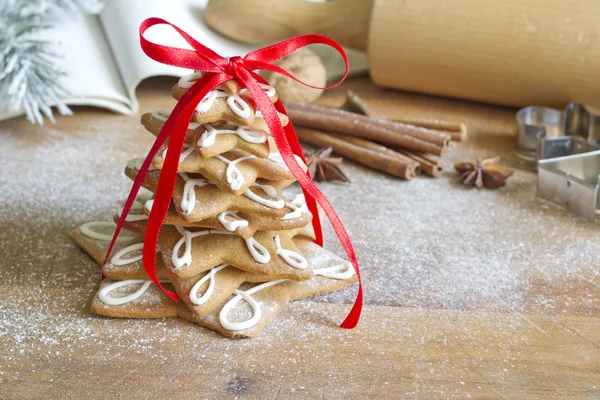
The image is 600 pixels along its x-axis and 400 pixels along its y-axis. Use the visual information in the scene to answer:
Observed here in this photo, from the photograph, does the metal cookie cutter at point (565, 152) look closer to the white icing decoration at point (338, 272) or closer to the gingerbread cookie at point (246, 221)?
the white icing decoration at point (338, 272)

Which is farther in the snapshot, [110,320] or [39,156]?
[39,156]

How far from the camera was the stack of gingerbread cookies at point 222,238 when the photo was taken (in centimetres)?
114

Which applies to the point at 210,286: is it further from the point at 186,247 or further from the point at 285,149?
the point at 285,149

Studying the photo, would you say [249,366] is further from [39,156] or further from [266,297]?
[39,156]

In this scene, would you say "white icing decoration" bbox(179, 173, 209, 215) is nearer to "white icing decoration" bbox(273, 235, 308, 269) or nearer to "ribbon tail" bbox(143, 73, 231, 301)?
"ribbon tail" bbox(143, 73, 231, 301)

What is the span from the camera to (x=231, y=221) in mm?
1160

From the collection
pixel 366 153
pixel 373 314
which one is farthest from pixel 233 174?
pixel 366 153

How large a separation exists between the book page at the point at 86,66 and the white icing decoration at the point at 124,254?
36.0 inches

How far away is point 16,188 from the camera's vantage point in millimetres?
1687

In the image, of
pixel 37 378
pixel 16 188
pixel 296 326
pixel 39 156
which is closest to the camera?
pixel 37 378

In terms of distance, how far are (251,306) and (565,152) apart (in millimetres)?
998

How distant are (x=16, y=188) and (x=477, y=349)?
112 cm

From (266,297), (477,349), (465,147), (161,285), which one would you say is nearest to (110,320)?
(161,285)

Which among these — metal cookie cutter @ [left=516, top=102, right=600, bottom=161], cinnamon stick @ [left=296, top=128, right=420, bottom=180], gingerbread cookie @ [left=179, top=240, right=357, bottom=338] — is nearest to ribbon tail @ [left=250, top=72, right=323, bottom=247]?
gingerbread cookie @ [left=179, top=240, right=357, bottom=338]
